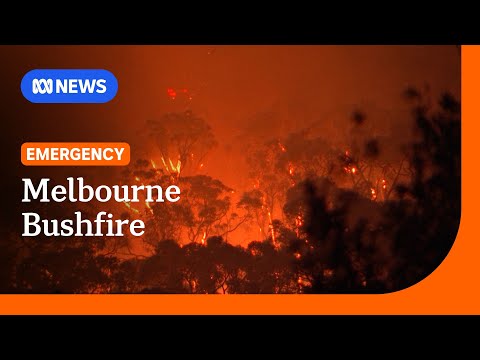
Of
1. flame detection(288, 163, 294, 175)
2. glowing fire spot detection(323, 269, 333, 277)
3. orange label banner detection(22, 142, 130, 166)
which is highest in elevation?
orange label banner detection(22, 142, 130, 166)

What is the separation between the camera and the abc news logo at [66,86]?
4.90 m

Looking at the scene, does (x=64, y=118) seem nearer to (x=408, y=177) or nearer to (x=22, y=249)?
(x=22, y=249)

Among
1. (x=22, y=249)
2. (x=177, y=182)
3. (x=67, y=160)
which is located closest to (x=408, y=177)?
(x=177, y=182)

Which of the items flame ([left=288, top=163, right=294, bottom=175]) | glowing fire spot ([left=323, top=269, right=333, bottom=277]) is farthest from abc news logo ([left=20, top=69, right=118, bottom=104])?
glowing fire spot ([left=323, top=269, right=333, bottom=277])

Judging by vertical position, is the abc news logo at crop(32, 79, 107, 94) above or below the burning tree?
above

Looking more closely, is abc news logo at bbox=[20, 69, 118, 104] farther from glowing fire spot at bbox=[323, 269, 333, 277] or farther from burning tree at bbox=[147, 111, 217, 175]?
glowing fire spot at bbox=[323, 269, 333, 277]

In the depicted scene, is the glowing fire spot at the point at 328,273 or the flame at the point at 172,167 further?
Answer: the flame at the point at 172,167

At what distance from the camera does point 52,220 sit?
489 cm

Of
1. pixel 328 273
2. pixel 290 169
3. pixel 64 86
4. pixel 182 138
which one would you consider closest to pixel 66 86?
pixel 64 86

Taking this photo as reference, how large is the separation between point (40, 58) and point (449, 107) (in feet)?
8.91

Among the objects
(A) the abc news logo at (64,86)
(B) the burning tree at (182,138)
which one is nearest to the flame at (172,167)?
(B) the burning tree at (182,138)

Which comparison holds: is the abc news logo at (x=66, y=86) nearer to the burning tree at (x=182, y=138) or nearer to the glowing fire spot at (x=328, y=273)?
the burning tree at (x=182, y=138)

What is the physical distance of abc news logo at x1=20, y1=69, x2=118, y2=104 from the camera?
4.90 meters

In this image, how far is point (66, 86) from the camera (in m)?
4.90
